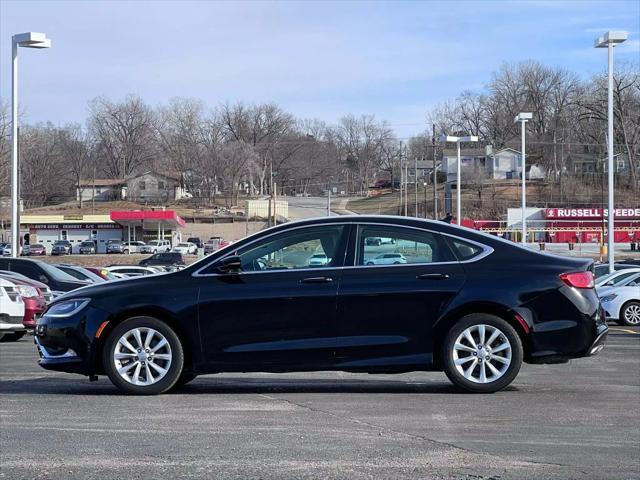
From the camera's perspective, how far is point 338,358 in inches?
311

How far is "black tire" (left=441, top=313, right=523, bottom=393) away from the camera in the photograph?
25.8ft

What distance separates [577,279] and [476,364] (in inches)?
48.5

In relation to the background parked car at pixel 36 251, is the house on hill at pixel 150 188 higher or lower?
higher

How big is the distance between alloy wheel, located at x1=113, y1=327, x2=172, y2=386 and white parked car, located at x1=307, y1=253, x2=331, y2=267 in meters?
1.53

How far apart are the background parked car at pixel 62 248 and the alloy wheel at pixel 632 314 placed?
201 feet

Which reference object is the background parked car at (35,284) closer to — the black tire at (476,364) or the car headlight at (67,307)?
the car headlight at (67,307)

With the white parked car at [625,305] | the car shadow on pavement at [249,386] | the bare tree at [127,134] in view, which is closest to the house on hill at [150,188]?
the bare tree at [127,134]

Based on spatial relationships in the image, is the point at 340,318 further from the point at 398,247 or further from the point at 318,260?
the point at 398,247

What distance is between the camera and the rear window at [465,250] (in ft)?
26.5

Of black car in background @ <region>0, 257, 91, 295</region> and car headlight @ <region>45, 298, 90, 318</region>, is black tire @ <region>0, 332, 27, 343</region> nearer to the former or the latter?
black car in background @ <region>0, 257, 91, 295</region>

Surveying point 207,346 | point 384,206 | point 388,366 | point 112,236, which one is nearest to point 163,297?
point 207,346

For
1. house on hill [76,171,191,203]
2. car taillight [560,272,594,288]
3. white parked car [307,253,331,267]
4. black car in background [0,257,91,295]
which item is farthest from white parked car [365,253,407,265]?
house on hill [76,171,191,203]

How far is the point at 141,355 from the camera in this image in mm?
7957

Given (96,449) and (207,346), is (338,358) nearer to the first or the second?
(207,346)
